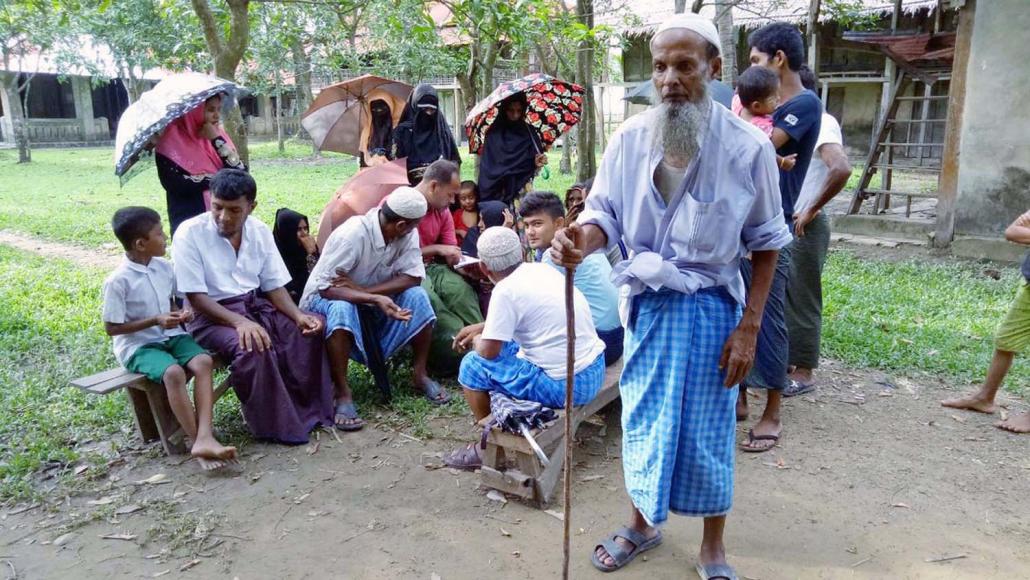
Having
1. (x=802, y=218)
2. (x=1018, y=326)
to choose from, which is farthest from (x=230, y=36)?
→ (x=1018, y=326)

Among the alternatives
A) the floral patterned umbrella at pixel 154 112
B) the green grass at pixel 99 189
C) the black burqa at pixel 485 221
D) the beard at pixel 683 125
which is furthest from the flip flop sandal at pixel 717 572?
the green grass at pixel 99 189

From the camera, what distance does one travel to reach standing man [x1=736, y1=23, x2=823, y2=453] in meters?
3.59

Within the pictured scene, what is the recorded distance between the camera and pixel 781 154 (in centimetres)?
364

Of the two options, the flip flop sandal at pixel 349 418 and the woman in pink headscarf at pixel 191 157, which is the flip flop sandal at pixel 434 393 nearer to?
the flip flop sandal at pixel 349 418

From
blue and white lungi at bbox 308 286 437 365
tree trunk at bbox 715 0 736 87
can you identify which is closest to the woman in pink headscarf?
blue and white lungi at bbox 308 286 437 365

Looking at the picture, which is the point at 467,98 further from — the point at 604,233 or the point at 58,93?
the point at 58,93

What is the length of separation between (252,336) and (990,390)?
402 centimetres

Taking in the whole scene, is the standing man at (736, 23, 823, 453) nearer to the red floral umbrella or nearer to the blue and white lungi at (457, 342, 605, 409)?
the blue and white lungi at (457, 342, 605, 409)

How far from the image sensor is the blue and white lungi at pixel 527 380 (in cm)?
339

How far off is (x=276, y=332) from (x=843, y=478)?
2980mm

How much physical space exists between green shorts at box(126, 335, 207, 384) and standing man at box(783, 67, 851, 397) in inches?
127

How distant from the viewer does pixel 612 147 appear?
248cm

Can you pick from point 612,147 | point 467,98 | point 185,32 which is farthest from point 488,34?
point 185,32

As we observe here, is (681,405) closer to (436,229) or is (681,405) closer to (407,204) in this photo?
(407,204)
